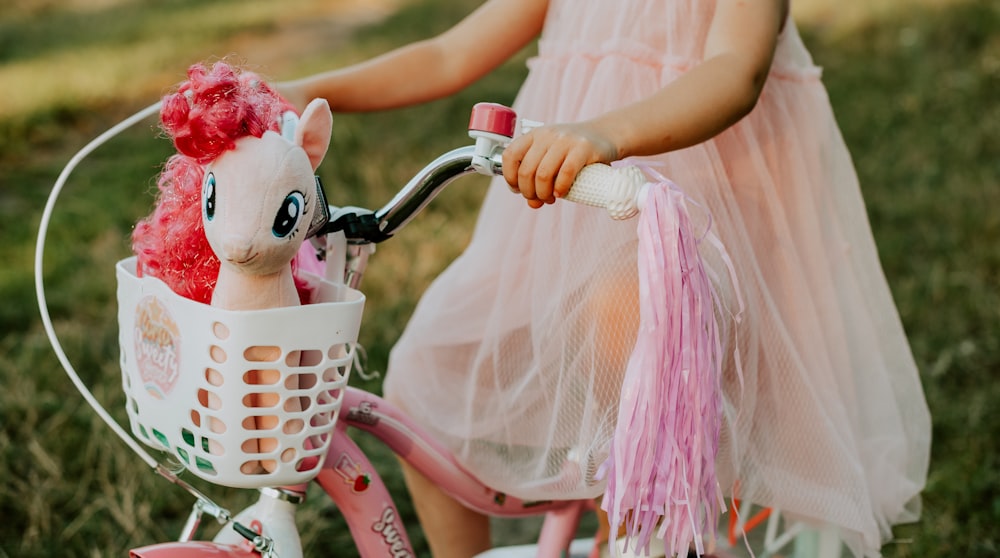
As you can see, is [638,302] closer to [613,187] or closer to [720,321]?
[720,321]

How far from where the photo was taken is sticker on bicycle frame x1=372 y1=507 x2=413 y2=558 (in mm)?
1353

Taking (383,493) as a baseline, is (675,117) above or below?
above

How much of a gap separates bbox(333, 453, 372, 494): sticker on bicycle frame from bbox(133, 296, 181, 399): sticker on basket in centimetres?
27

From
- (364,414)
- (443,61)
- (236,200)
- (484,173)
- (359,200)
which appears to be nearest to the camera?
(236,200)

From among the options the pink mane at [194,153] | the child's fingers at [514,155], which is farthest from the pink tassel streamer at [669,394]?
the pink mane at [194,153]

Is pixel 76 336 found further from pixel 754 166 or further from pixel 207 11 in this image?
pixel 207 11

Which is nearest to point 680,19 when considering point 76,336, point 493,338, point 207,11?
point 493,338

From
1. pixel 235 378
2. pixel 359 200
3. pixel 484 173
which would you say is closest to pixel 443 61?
pixel 484 173

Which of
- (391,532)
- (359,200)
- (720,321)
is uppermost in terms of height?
(359,200)

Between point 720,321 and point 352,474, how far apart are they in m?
0.47

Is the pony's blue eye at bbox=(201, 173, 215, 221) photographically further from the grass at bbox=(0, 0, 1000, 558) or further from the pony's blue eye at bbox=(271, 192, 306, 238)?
the grass at bbox=(0, 0, 1000, 558)

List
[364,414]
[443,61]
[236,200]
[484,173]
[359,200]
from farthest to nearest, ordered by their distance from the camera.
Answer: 1. [359,200]
2. [443,61]
3. [364,414]
4. [484,173]
5. [236,200]

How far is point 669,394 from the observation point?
1.07 m

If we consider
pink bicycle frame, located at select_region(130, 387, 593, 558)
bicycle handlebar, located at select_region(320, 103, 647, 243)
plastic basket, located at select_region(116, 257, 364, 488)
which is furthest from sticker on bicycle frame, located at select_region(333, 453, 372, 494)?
bicycle handlebar, located at select_region(320, 103, 647, 243)
